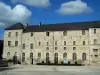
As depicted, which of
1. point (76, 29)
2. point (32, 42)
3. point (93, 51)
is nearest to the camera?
point (93, 51)

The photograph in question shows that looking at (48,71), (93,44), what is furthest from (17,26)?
(48,71)

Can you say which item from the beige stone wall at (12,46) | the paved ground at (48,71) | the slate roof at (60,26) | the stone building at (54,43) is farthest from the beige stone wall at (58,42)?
the paved ground at (48,71)

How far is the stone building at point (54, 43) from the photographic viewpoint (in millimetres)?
55000

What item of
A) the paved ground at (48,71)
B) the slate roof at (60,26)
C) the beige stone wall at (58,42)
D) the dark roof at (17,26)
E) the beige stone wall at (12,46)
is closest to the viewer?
the paved ground at (48,71)

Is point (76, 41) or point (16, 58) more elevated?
point (76, 41)

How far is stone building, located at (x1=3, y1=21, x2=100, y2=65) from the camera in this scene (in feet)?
180

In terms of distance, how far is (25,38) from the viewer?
62719 millimetres

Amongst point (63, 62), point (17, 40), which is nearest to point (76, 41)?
point (63, 62)

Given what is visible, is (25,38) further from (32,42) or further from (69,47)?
(69,47)

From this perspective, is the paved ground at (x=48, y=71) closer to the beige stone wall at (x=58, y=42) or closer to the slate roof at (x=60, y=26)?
the beige stone wall at (x=58, y=42)

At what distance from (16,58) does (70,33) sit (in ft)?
55.0

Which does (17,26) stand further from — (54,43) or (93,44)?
(93,44)

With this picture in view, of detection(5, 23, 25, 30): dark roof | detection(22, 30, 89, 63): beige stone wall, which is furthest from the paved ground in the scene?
detection(5, 23, 25, 30): dark roof

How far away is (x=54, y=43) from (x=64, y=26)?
5.50m
